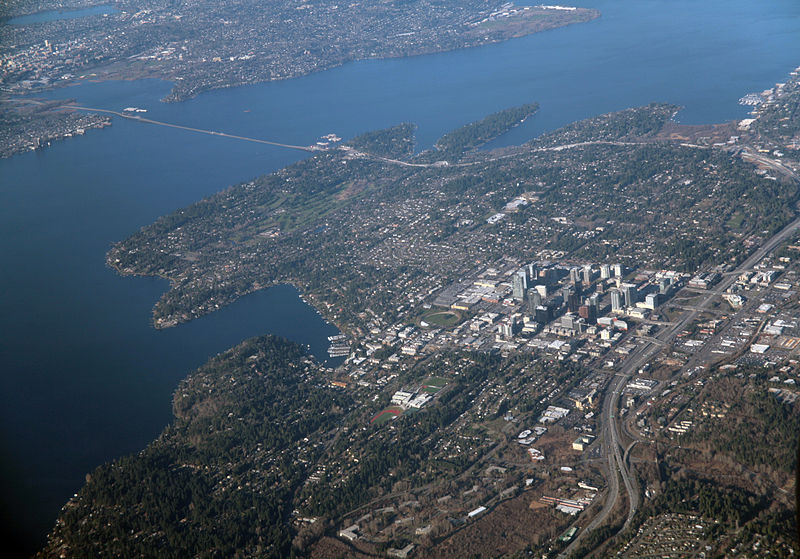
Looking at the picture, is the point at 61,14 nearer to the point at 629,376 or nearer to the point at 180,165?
the point at 180,165

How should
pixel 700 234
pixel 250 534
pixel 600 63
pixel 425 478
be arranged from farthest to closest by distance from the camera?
pixel 600 63 → pixel 700 234 → pixel 425 478 → pixel 250 534

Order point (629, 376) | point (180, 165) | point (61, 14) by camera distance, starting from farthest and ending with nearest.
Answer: point (61, 14), point (180, 165), point (629, 376)

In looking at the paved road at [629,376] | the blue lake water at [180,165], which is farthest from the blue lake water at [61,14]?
the paved road at [629,376]

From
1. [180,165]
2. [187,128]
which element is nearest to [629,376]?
[180,165]

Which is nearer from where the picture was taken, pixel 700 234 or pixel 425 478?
pixel 425 478

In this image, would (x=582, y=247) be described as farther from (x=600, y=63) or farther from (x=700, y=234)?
(x=600, y=63)

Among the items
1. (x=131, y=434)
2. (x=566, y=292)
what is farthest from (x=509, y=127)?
(x=131, y=434)

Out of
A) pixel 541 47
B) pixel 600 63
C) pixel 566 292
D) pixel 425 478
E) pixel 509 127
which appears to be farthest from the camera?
pixel 541 47

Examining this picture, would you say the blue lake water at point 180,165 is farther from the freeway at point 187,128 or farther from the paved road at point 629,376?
the paved road at point 629,376
